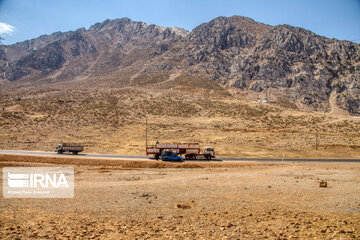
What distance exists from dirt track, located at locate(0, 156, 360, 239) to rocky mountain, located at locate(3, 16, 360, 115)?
343 feet

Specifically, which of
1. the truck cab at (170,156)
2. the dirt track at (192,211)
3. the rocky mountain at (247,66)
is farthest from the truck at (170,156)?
the rocky mountain at (247,66)

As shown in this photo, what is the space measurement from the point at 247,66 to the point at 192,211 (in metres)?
135

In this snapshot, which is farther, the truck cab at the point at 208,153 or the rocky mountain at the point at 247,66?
the rocky mountain at the point at 247,66

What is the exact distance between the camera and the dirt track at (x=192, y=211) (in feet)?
34.5

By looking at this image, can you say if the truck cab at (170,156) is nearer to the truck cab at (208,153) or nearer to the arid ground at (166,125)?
the truck cab at (208,153)

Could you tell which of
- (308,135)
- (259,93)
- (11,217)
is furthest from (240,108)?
(11,217)

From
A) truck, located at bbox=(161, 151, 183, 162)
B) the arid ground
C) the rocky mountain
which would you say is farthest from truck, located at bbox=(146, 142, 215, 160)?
the rocky mountain

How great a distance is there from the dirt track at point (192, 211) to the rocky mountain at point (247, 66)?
10460 centimetres

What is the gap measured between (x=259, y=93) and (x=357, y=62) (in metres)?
56.7

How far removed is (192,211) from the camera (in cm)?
1346

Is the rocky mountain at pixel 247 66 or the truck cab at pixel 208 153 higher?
the rocky mountain at pixel 247 66

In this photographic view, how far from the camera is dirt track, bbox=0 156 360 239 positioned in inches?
414

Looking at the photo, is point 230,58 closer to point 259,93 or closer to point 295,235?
point 259,93

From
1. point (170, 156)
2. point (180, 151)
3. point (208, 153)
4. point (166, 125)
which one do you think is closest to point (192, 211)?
point (170, 156)
